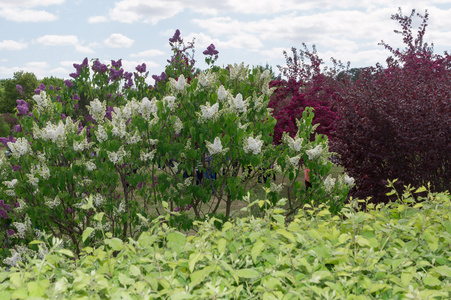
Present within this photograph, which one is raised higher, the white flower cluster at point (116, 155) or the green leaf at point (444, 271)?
the white flower cluster at point (116, 155)

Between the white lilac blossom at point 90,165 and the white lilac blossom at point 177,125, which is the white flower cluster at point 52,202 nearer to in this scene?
the white lilac blossom at point 90,165

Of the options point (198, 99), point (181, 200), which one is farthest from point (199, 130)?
point (181, 200)

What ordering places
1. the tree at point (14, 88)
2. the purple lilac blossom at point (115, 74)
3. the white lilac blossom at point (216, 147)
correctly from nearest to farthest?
the white lilac blossom at point (216, 147), the purple lilac blossom at point (115, 74), the tree at point (14, 88)

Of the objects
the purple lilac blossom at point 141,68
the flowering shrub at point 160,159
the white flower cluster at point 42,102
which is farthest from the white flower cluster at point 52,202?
the purple lilac blossom at point 141,68

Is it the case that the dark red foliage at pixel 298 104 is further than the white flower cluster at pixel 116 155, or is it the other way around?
the dark red foliage at pixel 298 104

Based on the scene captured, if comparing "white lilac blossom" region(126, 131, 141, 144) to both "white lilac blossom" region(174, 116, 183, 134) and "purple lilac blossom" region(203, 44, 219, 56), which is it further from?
"purple lilac blossom" region(203, 44, 219, 56)

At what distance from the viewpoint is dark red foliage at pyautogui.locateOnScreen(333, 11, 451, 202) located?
6285 mm

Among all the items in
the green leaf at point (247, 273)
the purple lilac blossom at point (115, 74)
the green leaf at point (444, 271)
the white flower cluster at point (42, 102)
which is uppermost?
the purple lilac blossom at point (115, 74)

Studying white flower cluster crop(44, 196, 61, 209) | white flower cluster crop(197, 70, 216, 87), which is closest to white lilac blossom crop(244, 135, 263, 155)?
white flower cluster crop(197, 70, 216, 87)

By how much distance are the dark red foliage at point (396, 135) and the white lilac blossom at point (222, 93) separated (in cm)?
305

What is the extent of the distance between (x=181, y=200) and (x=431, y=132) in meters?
4.13

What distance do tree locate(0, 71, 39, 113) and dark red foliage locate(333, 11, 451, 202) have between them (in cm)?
2966

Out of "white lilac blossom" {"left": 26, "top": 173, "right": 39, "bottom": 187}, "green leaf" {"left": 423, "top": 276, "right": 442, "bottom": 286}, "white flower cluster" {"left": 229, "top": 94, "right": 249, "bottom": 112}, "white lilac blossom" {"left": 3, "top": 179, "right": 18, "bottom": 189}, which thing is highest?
"white flower cluster" {"left": 229, "top": 94, "right": 249, "bottom": 112}

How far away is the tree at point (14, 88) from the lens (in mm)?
32031
